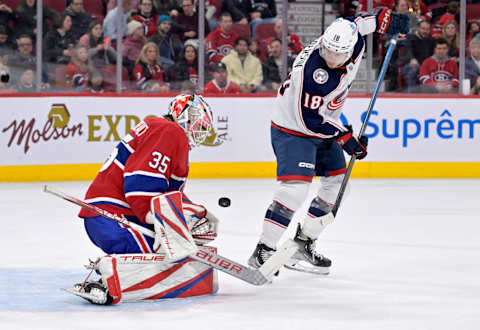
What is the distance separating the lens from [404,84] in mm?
8812

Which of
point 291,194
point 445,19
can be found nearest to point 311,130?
point 291,194

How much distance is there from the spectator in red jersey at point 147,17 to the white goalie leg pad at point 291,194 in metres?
4.61

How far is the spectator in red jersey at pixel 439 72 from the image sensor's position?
8.84 m

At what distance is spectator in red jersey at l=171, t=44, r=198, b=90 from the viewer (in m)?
8.67

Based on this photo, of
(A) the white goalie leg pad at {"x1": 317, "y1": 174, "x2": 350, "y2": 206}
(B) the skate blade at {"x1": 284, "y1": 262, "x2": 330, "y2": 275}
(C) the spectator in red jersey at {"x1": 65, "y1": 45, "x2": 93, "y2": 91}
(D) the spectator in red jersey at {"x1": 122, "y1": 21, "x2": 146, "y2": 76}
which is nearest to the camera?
(B) the skate blade at {"x1": 284, "y1": 262, "x2": 330, "y2": 275}

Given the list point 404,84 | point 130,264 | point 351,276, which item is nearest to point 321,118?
point 351,276

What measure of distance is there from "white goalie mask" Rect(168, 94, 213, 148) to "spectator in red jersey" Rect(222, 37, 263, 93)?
197 inches

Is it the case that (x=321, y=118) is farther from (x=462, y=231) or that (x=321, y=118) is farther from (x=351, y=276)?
(x=462, y=231)

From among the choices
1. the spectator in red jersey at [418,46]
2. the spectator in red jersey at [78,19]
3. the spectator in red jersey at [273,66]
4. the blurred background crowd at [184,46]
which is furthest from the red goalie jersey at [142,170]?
the spectator in red jersey at [418,46]

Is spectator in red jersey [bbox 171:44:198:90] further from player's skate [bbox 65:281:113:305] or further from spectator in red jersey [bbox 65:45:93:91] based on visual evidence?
player's skate [bbox 65:281:113:305]

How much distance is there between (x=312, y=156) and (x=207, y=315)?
3.62 ft

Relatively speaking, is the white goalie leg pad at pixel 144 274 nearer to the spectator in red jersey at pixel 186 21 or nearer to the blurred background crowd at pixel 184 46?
the blurred background crowd at pixel 184 46

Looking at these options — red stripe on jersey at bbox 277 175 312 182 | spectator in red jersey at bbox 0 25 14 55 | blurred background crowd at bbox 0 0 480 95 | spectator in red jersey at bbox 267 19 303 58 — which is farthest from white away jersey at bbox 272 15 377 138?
spectator in red jersey at bbox 267 19 303 58

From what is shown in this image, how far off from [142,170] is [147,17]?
17.4 ft
